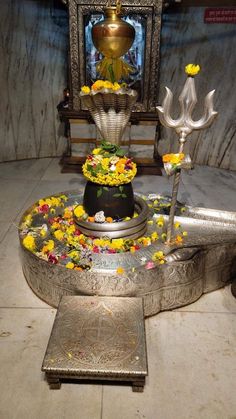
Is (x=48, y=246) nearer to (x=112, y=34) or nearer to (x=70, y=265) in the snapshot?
(x=70, y=265)

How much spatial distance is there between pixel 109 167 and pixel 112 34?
3.00 ft

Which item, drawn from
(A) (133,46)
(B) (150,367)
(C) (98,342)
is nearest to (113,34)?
(C) (98,342)

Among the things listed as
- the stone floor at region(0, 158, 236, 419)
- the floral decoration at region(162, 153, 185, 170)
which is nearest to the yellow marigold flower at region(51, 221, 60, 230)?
the stone floor at region(0, 158, 236, 419)

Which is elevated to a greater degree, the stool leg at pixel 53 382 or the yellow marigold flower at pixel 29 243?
the yellow marigold flower at pixel 29 243

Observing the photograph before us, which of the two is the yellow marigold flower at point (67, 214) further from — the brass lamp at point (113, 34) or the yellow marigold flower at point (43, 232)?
the brass lamp at point (113, 34)

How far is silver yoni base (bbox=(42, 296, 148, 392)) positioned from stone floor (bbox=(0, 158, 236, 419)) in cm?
11

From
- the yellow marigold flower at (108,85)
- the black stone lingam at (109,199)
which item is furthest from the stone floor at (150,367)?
the yellow marigold flower at (108,85)

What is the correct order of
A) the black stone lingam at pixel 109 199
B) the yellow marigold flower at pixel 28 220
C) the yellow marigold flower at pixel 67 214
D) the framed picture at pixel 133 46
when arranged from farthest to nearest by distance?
the framed picture at pixel 133 46, the yellow marigold flower at pixel 67 214, the yellow marigold flower at pixel 28 220, the black stone lingam at pixel 109 199

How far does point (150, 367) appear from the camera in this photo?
6.51ft

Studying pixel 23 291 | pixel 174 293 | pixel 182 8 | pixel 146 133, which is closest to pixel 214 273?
pixel 174 293

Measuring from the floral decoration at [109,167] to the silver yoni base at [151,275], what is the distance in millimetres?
575

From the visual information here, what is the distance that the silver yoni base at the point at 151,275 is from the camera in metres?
2.22

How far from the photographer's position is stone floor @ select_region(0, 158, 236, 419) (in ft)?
5.72

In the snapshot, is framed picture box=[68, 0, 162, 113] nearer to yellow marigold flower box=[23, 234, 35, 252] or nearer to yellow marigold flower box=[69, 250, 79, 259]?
yellow marigold flower box=[23, 234, 35, 252]
